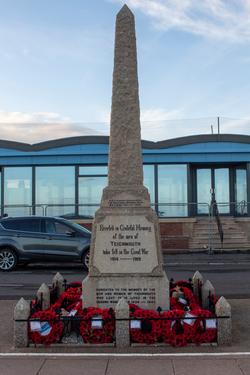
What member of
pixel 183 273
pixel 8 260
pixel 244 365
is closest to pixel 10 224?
pixel 8 260

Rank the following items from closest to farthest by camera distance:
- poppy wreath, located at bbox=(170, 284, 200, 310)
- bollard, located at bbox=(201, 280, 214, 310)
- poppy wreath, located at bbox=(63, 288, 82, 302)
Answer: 1. poppy wreath, located at bbox=(170, 284, 200, 310)
2. bollard, located at bbox=(201, 280, 214, 310)
3. poppy wreath, located at bbox=(63, 288, 82, 302)

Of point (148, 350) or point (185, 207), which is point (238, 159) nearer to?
point (185, 207)

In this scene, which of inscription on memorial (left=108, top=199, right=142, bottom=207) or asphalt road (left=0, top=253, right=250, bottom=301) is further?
asphalt road (left=0, top=253, right=250, bottom=301)

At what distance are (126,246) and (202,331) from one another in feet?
5.11

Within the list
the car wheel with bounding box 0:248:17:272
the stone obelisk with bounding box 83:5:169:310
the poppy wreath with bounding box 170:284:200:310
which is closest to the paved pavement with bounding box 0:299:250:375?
the stone obelisk with bounding box 83:5:169:310

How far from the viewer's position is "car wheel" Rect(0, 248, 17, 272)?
1107 cm

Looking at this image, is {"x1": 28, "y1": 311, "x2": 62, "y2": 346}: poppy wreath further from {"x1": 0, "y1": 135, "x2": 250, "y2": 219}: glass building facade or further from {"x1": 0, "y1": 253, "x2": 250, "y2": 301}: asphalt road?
{"x1": 0, "y1": 135, "x2": 250, "y2": 219}: glass building facade

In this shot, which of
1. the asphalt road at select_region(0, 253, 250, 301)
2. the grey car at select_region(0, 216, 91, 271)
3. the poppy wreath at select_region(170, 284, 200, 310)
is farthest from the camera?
the grey car at select_region(0, 216, 91, 271)

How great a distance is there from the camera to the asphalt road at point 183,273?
8055 millimetres

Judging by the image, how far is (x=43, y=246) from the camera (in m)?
11.1

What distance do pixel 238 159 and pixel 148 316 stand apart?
13909 mm

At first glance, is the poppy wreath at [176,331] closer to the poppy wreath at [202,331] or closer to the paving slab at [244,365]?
the poppy wreath at [202,331]

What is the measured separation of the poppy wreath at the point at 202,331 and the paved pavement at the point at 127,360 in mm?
91

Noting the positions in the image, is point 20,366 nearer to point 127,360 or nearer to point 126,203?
point 127,360
